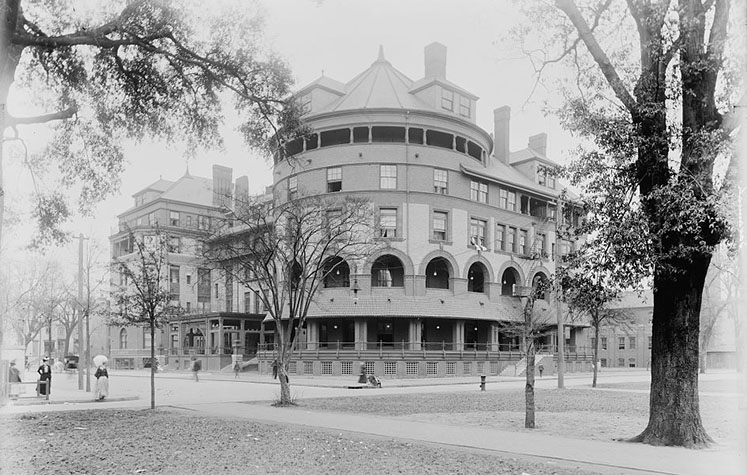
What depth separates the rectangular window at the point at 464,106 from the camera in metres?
52.6

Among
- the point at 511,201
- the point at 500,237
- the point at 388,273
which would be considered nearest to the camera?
the point at 388,273

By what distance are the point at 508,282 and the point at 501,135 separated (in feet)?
48.9

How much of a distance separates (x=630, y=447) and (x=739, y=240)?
428 centimetres

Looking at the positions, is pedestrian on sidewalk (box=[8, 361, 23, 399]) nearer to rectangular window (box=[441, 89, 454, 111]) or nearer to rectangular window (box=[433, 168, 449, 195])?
rectangular window (box=[433, 168, 449, 195])

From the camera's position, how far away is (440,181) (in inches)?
1962

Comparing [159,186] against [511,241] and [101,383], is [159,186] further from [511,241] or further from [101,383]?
[101,383]

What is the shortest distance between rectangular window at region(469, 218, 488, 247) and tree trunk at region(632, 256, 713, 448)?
38557 millimetres

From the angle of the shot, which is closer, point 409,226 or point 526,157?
point 409,226

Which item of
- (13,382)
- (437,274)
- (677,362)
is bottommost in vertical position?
(13,382)

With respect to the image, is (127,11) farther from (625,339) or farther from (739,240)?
(625,339)


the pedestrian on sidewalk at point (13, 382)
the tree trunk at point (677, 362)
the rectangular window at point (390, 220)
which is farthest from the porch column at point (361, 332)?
the tree trunk at point (677, 362)

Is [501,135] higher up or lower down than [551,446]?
higher up

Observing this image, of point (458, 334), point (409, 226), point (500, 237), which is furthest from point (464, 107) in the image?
point (458, 334)

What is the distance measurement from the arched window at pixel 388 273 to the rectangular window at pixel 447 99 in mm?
12813
